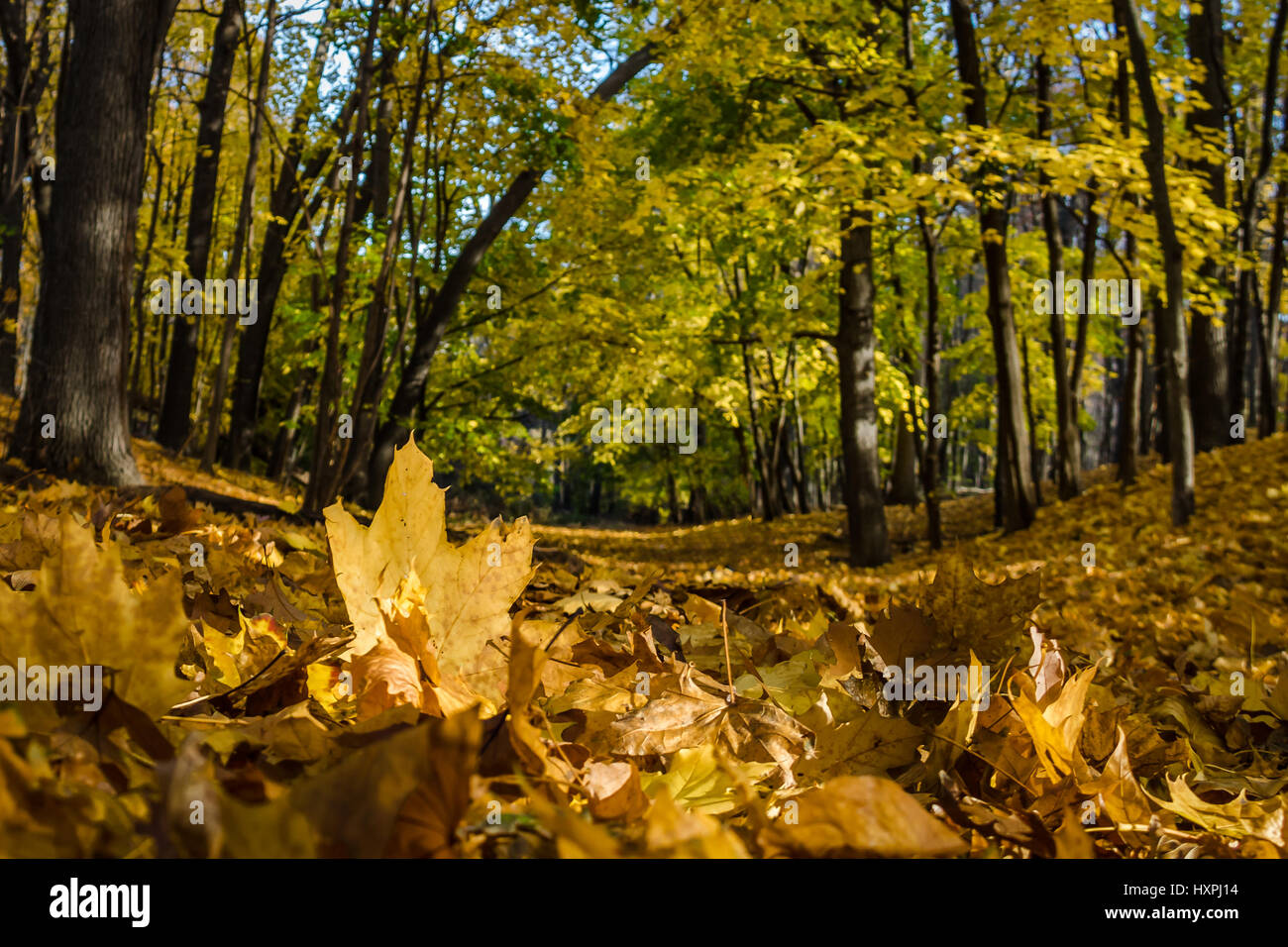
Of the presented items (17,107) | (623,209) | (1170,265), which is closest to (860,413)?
(1170,265)

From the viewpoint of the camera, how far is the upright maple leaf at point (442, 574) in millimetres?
759

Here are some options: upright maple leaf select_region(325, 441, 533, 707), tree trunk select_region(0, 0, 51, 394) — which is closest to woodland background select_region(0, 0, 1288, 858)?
upright maple leaf select_region(325, 441, 533, 707)

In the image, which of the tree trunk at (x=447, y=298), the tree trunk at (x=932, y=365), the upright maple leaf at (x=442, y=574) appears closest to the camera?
the upright maple leaf at (x=442, y=574)

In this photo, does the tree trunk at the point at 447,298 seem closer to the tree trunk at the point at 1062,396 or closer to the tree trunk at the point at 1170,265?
the tree trunk at the point at 1170,265

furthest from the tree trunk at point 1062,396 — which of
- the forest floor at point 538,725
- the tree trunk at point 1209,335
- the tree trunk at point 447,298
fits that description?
the forest floor at point 538,725

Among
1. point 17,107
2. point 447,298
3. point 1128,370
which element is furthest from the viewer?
point 1128,370

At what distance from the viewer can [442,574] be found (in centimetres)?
80

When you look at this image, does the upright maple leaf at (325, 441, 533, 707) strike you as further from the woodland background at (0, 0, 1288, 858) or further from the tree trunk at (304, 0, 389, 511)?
the tree trunk at (304, 0, 389, 511)

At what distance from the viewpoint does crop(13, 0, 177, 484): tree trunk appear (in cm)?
Answer: 487

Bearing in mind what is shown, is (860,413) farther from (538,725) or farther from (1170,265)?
(538,725)

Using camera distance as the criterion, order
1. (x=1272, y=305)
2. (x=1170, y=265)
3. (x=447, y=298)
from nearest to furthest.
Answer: (x=1170, y=265)
(x=447, y=298)
(x=1272, y=305)

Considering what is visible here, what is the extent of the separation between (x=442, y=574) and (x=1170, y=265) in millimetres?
9208

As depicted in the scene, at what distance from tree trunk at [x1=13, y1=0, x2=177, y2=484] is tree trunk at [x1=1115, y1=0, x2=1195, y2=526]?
27.3 feet
